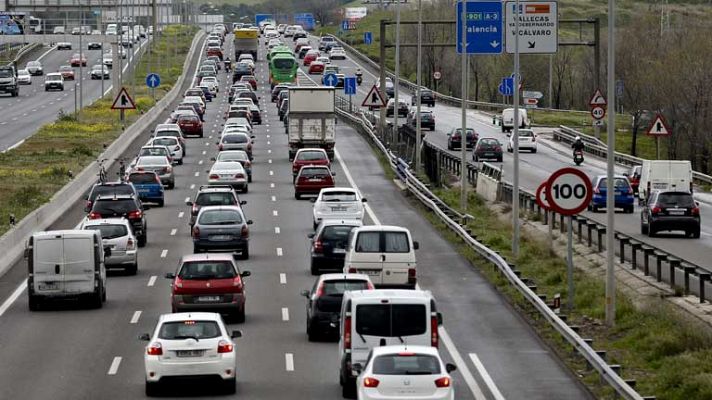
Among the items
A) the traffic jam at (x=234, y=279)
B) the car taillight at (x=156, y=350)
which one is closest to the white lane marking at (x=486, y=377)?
the traffic jam at (x=234, y=279)

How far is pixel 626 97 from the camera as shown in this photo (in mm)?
117500

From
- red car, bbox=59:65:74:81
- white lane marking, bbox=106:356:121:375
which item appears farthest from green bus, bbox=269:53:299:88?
white lane marking, bbox=106:356:121:375

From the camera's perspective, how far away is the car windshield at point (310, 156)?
65.8 m

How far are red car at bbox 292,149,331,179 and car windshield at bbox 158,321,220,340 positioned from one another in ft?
131

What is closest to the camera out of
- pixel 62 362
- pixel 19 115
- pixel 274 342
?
pixel 62 362

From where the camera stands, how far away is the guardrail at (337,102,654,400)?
2317 cm

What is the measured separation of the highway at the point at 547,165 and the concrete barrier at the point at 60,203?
56.9 ft

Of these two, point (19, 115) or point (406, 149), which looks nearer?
point (406, 149)

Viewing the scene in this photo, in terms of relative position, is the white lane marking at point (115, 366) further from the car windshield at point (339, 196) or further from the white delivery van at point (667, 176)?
the white delivery van at point (667, 176)

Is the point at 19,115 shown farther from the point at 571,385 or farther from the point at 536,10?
the point at 571,385

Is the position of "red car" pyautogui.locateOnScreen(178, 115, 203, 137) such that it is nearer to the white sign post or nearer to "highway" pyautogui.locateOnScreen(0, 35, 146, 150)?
"highway" pyautogui.locateOnScreen(0, 35, 146, 150)

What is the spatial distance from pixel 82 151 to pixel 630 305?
1912 inches

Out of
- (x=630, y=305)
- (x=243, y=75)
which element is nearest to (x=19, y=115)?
(x=243, y=75)

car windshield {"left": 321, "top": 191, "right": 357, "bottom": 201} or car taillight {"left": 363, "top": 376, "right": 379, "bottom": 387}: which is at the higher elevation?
car windshield {"left": 321, "top": 191, "right": 357, "bottom": 201}
